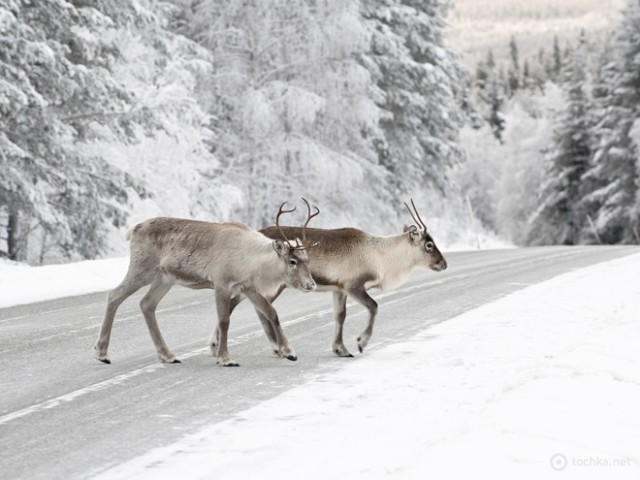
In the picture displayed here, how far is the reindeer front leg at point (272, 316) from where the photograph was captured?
8.23 metres

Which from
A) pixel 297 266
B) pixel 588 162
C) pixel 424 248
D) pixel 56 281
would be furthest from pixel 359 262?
pixel 588 162

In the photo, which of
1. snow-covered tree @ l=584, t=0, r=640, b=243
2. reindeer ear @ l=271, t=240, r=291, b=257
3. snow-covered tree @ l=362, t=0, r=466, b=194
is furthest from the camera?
→ snow-covered tree @ l=584, t=0, r=640, b=243

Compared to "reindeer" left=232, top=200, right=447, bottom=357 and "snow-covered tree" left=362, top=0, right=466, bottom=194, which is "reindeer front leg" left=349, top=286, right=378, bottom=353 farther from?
"snow-covered tree" left=362, top=0, right=466, bottom=194

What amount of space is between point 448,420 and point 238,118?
2370 cm

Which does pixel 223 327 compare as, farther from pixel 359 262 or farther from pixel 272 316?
pixel 359 262

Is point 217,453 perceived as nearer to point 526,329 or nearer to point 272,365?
point 272,365

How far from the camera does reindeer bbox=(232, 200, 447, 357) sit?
28.8ft

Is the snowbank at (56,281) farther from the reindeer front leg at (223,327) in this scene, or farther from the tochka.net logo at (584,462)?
the tochka.net logo at (584,462)

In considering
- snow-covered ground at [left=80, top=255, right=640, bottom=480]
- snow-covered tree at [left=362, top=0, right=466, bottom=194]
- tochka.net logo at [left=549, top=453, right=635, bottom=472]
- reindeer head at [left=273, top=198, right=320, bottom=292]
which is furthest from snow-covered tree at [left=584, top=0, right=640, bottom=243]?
tochka.net logo at [left=549, top=453, right=635, bottom=472]

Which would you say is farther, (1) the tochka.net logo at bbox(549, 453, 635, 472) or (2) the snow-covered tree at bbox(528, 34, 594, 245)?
(2) the snow-covered tree at bbox(528, 34, 594, 245)

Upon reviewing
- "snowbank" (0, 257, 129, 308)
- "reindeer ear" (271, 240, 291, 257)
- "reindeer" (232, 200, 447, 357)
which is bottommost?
"snowbank" (0, 257, 129, 308)

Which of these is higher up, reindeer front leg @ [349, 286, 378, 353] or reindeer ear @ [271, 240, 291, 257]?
reindeer ear @ [271, 240, 291, 257]

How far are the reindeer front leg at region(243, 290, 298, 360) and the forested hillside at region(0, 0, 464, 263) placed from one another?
10356 mm

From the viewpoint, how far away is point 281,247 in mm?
8086
